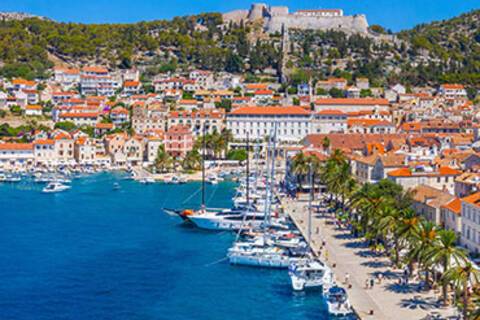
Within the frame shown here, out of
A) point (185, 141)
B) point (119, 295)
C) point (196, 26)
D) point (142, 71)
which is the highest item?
point (196, 26)

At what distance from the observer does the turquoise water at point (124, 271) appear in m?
33.1

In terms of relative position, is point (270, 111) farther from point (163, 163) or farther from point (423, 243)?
point (423, 243)

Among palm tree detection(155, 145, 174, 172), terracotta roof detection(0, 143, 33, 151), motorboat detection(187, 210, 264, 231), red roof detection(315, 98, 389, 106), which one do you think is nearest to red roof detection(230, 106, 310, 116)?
red roof detection(315, 98, 389, 106)

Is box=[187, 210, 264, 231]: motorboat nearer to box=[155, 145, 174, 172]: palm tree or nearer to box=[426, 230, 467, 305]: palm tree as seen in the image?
box=[426, 230, 467, 305]: palm tree

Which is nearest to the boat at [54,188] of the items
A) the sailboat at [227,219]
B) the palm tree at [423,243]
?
the sailboat at [227,219]

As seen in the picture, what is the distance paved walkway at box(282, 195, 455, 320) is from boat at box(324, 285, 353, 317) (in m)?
→ 0.40

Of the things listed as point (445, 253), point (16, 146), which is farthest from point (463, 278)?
point (16, 146)

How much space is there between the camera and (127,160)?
90.4 m

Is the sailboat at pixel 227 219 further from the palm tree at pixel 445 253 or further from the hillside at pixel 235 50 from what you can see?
the hillside at pixel 235 50

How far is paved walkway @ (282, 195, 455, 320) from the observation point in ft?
96.4

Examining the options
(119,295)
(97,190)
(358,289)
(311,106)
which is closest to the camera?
(358,289)

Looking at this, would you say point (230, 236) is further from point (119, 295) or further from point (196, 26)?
point (196, 26)

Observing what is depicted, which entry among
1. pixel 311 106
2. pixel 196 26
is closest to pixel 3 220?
pixel 311 106

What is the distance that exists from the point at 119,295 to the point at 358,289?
1166 centimetres
